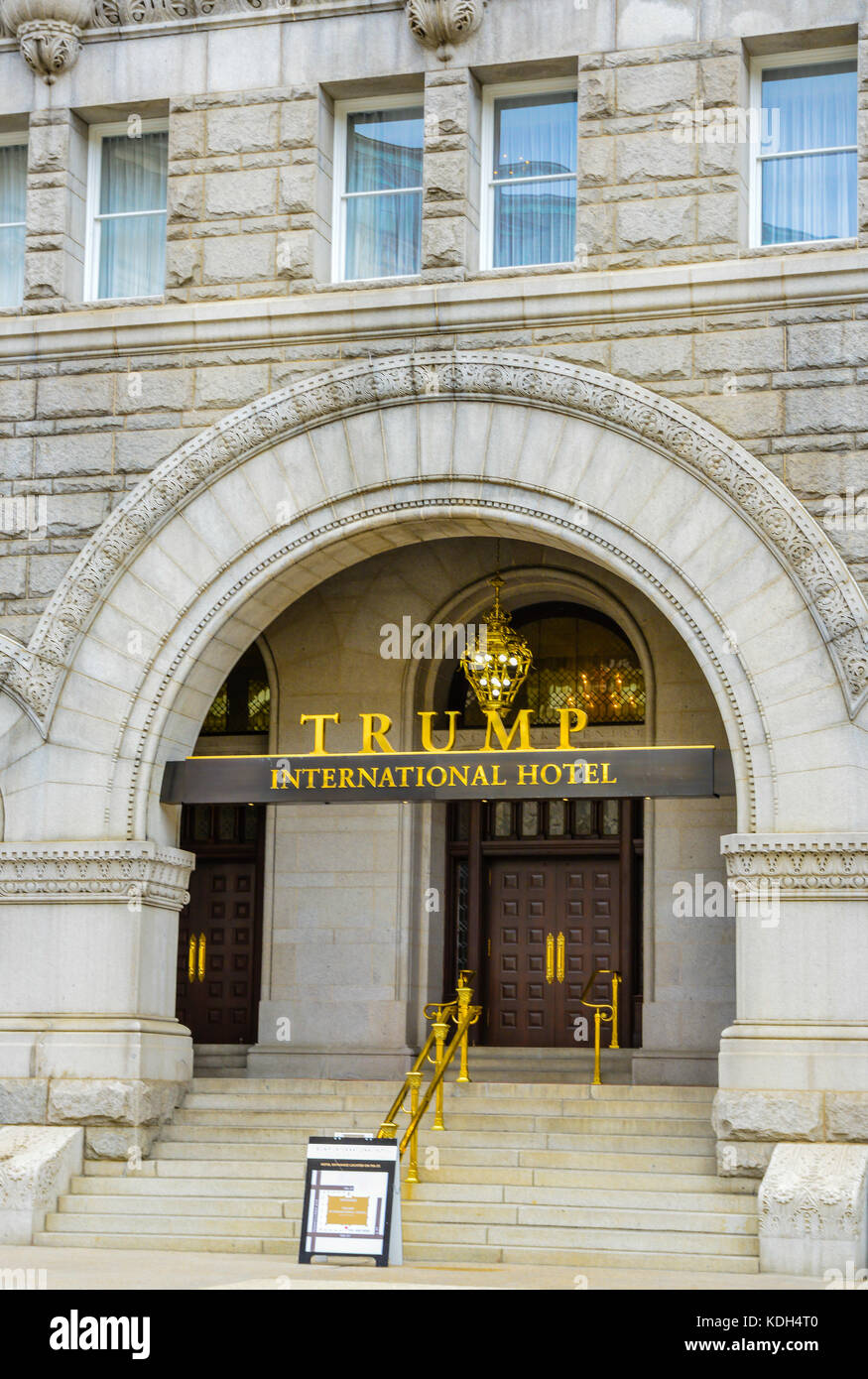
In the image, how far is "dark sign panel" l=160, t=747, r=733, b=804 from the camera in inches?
648

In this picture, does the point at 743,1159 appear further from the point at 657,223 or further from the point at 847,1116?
the point at 657,223

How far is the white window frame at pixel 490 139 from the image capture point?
58.7 feet

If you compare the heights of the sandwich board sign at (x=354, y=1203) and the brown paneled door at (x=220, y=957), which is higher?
the brown paneled door at (x=220, y=957)

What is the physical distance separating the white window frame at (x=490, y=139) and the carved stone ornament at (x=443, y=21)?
579mm

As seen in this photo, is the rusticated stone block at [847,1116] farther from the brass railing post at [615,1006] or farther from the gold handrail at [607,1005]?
the brass railing post at [615,1006]

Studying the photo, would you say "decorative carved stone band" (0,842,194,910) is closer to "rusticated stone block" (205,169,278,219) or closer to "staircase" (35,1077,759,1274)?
"staircase" (35,1077,759,1274)

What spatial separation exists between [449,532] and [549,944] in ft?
16.6

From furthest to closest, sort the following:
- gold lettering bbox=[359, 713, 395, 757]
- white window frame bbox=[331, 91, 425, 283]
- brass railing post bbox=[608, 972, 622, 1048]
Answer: brass railing post bbox=[608, 972, 622, 1048]
white window frame bbox=[331, 91, 425, 283]
gold lettering bbox=[359, 713, 395, 757]

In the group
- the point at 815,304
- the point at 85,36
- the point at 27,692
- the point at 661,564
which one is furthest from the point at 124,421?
the point at 815,304

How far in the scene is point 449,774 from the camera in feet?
55.9

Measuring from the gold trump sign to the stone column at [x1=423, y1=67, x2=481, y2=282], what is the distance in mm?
4225

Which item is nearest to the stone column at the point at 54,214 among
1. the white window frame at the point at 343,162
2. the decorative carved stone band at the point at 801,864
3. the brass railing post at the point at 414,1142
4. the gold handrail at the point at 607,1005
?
the white window frame at the point at 343,162

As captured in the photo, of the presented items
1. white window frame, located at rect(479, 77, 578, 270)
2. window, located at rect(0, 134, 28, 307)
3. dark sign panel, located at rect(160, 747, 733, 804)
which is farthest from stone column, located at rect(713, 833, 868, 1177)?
window, located at rect(0, 134, 28, 307)

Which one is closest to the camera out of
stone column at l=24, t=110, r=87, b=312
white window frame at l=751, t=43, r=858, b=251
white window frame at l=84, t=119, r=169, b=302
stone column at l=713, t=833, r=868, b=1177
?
stone column at l=713, t=833, r=868, b=1177
